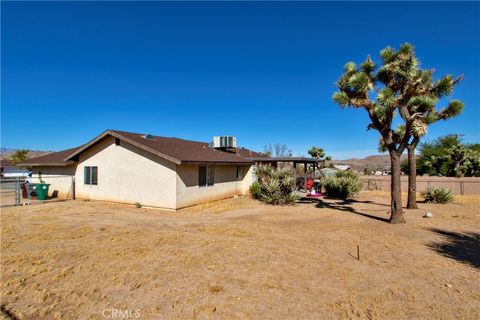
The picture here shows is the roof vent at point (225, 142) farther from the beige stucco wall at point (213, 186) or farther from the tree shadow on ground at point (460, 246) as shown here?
the tree shadow on ground at point (460, 246)

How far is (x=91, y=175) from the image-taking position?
16672mm

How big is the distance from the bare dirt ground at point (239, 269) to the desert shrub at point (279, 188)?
4.48 metres

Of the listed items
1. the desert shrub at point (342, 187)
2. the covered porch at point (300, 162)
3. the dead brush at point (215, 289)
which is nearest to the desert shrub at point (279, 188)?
the covered porch at point (300, 162)

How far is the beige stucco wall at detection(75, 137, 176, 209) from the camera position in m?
13.8

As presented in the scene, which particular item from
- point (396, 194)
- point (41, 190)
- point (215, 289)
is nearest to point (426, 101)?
point (396, 194)

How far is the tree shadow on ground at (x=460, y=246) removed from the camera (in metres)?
6.70

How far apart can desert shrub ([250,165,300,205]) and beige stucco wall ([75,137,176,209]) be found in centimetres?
556

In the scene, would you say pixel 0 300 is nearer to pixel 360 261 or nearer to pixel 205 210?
pixel 360 261

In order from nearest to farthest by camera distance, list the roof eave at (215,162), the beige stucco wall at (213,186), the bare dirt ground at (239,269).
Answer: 1. the bare dirt ground at (239,269)
2. the roof eave at (215,162)
3. the beige stucco wall at (213,186)

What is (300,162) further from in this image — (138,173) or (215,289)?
(215,289)

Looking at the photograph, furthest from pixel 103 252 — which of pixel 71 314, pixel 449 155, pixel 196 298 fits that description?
pixel 449 155

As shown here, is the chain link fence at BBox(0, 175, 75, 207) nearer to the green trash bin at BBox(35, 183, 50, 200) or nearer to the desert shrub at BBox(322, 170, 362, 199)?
the green trash bin at BBox(35, 183, 50, 200)

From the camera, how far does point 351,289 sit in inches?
192

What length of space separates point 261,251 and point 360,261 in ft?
7.63
